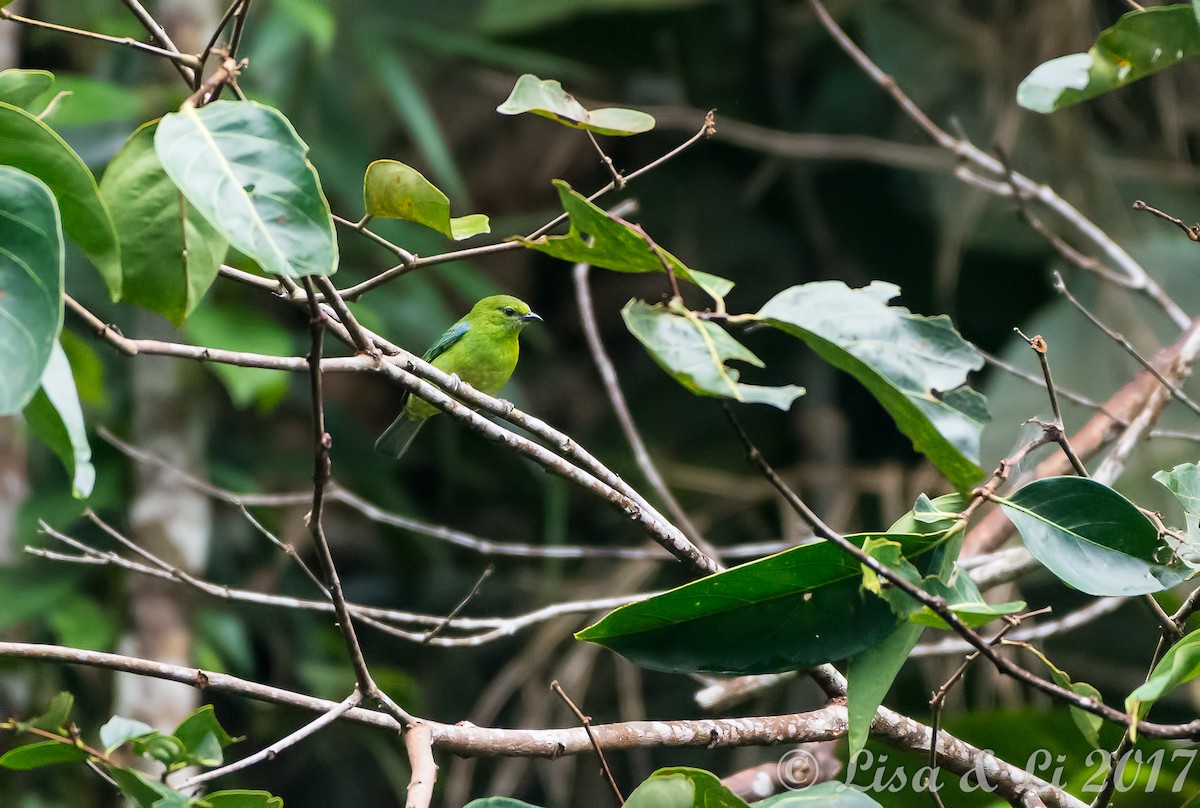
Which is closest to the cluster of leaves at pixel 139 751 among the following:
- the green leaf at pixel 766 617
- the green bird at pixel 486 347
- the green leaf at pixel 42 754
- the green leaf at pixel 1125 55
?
the green leaf at pixel 42 754

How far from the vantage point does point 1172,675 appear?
133cm

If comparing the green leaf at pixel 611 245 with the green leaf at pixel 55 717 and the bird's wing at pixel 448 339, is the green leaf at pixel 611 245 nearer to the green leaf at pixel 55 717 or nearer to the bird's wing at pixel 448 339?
the green leaf at pixel 55 717

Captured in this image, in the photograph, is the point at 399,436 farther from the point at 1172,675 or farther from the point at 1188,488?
the point at 1172,675

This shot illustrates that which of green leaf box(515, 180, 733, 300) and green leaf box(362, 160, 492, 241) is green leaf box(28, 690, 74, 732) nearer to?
green leaf box(362, 160, 492, 241)

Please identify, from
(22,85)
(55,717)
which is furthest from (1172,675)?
(22,85)

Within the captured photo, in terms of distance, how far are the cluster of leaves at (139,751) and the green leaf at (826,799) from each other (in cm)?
70

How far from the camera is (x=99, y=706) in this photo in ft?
14.6

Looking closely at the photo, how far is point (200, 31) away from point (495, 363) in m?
2.08

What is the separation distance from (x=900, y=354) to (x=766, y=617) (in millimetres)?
431

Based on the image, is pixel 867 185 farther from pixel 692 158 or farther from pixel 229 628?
pixel 229 628

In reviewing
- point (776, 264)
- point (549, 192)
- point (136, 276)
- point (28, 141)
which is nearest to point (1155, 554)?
point (136, 276)

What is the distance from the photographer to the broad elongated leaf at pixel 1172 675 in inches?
51.8

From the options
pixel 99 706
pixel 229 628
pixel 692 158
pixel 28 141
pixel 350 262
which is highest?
pixel 28 141

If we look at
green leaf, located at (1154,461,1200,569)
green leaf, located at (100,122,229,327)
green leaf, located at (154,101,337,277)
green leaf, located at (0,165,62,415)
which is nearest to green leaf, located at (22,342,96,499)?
green leaf, located at (0,165,62,415)
